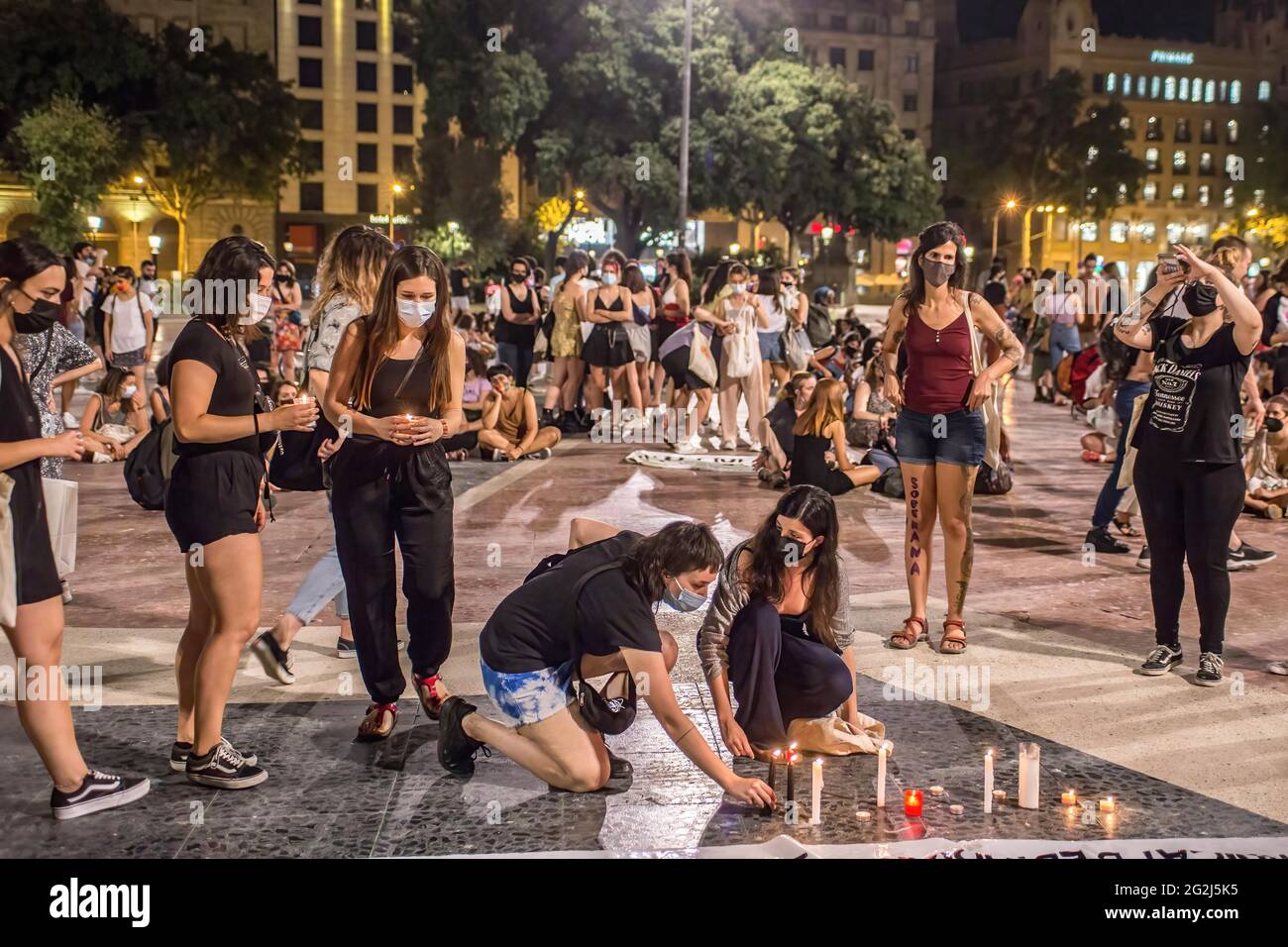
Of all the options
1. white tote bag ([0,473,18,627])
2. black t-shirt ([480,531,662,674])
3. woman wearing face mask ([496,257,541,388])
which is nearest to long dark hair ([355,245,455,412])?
black t-shirt ([480,531,662,674])

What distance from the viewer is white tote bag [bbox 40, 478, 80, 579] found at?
176 inches

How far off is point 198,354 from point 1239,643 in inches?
198

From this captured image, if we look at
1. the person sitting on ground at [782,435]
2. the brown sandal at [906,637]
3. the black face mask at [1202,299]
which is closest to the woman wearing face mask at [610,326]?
the person sitting on ground at [782,435]

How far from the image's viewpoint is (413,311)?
16.2 feet

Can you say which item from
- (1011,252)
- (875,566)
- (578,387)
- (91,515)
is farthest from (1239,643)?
(1011,252)

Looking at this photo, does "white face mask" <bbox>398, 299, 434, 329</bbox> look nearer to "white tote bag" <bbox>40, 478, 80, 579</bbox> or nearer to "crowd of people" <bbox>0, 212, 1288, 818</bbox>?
"crowd of people" <bbox>0, 212, 1288, 818</bbox>

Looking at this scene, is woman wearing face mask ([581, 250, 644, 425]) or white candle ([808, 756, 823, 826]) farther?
woman wearing face mask ([581, 250, 644, 425])

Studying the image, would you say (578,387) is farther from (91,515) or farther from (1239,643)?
(1239,643)

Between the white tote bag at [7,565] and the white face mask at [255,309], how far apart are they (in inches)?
36.3

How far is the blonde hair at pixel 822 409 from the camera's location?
1002 centimetres

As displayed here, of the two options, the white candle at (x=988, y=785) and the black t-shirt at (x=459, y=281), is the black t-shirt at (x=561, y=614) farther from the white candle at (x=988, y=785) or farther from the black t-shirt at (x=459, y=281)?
the black t-shirt at (x=459, y=281)

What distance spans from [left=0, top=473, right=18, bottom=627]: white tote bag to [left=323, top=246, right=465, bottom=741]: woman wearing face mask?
1238 millimetres

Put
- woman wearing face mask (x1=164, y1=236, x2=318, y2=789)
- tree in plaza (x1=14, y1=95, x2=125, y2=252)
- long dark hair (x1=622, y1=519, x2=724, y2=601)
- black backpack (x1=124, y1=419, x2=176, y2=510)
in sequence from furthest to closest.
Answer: tree in plaza (x1=14, y1=95, x2=125, y2=252)
black backpack (x1=124, y1=419, x2=176, y2=510)
woman wearing face mask (x1=164, y1=236, x2=318, y2=789)
long dark hair (x1=622, y1=519, x2=724, y2=601)
